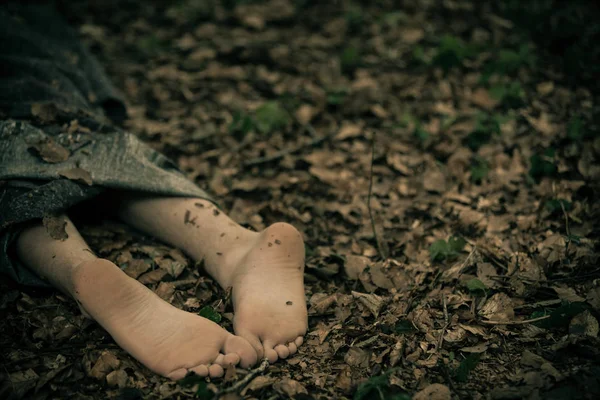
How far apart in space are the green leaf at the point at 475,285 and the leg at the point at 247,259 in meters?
0.62

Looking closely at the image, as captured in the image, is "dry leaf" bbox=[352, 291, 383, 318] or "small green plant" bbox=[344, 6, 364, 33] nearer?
"dry leaf" bbox=[352, 291, 383, 318]

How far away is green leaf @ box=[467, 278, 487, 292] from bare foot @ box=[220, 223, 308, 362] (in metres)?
0.62

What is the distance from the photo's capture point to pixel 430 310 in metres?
1.81

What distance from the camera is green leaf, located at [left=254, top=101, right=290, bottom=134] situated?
2965 millimetres

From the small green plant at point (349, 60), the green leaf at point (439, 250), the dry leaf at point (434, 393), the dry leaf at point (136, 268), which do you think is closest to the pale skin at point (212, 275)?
the dry leaf at point (136, 268)

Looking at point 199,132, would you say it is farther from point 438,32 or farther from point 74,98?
point 438,32

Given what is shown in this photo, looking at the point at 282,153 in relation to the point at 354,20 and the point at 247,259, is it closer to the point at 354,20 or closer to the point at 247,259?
the point at 247,259

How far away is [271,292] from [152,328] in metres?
0.39

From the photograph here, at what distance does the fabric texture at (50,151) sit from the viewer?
1.81 m

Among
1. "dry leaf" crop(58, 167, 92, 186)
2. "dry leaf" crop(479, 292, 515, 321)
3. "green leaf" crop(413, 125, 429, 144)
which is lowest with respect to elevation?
"green leaf" crop(413, 125, 429, 144)

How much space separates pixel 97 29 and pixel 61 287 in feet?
9.45

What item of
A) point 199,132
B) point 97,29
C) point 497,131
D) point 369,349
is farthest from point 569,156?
point 97,29

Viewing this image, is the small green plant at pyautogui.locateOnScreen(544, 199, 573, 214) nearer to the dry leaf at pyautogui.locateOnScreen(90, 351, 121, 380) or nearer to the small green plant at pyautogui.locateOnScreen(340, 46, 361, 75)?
the small green plant at pyautogui.locateOnScreen(340, 46, 361, 75)

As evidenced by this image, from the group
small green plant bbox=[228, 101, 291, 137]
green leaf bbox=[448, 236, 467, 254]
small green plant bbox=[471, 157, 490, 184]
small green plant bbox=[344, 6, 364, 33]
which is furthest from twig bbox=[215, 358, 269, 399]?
small green plant bbox=[344, 6, 364, 33]
